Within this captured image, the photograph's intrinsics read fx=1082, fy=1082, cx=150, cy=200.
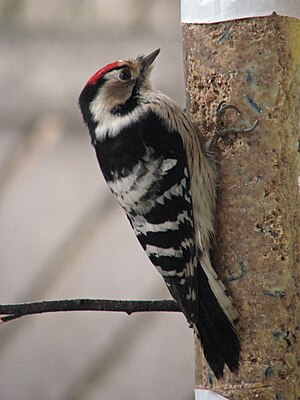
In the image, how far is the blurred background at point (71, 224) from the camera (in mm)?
4484

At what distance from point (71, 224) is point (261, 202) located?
2.21 meters

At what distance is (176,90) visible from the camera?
4387 mm

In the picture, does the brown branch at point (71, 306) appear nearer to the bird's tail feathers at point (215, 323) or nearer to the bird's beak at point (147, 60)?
the bird's tail feathers at point (215, 323)

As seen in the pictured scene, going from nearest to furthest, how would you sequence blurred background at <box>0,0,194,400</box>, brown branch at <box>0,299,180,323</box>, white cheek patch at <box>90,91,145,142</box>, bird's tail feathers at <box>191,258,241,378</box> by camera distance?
brown branch at <box>0,299,180,323</box>, bird's tail feathers at <box>191,258,241,378</box>, white cheek patch at <box>90,91,145,142</box>, blurred background at <box>0,0,194,400</box>

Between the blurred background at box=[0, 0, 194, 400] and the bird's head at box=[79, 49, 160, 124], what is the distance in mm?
1575

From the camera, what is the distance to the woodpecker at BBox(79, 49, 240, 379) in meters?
2.56

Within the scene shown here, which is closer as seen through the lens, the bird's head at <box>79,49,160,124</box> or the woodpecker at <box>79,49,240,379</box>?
the woodpecker at <box>79,49,240,379</box>

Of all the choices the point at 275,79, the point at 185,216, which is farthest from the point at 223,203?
the point at 275,79

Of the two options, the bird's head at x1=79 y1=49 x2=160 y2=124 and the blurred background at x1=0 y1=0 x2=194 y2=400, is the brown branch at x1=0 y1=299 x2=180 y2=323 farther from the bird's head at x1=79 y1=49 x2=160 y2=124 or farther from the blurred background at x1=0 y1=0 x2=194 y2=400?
the blurred background at x1=0 y1=0 x2=194 y2=400

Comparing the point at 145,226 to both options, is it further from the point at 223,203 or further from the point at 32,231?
the point at 32,231

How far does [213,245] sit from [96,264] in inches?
84.1

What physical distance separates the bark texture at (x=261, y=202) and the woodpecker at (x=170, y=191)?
36 mm

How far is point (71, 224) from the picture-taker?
463cm

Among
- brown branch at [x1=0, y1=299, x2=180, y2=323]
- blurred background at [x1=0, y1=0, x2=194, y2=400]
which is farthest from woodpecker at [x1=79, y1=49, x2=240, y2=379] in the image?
blurred background at [x1=0, y1=0, x2=194, y2=400]
